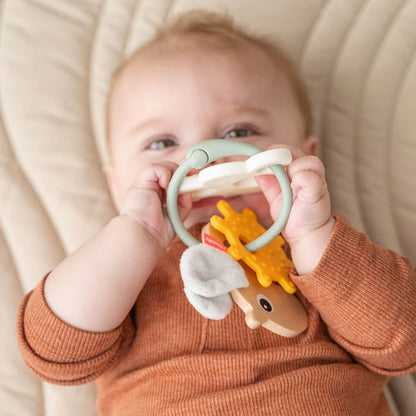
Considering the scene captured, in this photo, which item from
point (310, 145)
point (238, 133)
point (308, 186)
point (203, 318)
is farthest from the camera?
point (310, 145)

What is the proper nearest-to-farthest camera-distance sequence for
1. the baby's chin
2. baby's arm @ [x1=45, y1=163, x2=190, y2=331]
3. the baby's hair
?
baby's arm @ [x1=45, y1=163, x2=190, y2=331] < the baby's chin < the baby's hair

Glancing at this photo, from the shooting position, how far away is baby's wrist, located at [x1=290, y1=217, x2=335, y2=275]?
0.78 metres

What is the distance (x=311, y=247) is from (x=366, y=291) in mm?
107

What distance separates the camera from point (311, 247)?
78 centimetres

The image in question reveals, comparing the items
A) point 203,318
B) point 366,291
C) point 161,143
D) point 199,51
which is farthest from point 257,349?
point 199,51

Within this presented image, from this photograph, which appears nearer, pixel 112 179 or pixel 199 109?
pixel 199 109

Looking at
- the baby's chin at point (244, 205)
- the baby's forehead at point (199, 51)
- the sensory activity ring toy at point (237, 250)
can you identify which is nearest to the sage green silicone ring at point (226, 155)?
the sensory activity ring toy at point (237, 250)

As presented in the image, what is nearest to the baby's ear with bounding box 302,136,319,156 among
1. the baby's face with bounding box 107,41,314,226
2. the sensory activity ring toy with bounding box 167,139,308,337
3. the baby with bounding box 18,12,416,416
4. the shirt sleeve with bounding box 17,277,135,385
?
the baby's face with bounding box 107,41,314,226

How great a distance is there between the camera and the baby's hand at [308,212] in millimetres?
742

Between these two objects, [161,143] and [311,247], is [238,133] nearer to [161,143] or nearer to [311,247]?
[161,143]

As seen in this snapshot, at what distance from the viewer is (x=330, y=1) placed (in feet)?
4.40

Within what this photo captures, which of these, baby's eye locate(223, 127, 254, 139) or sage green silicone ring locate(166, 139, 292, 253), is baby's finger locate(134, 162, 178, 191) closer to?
sage green silicone ring locate(166, 139, 292, 253)

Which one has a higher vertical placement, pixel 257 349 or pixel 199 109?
pixel 199 109

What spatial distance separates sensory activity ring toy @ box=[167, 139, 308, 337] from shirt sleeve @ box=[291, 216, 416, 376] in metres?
0.05
